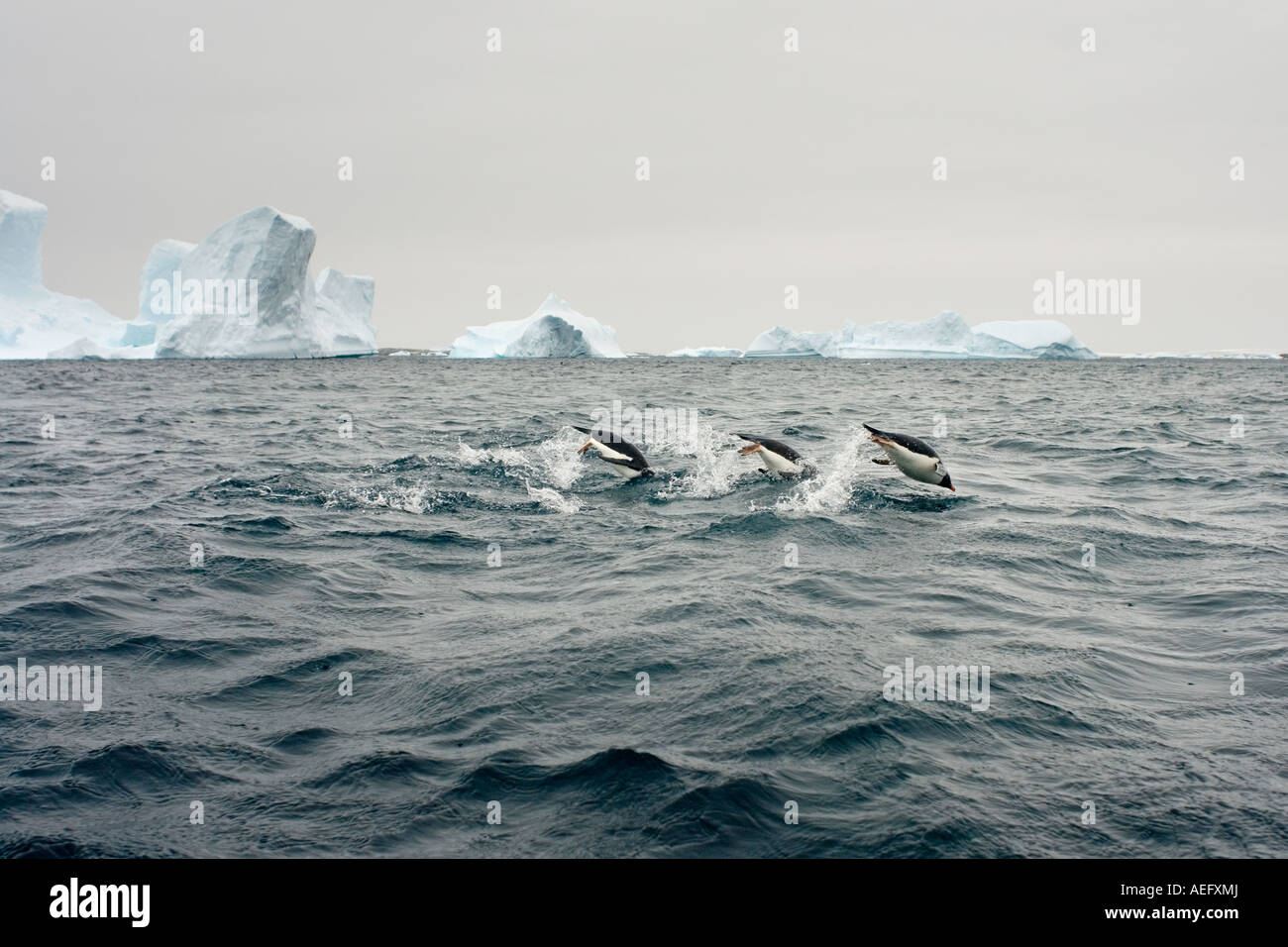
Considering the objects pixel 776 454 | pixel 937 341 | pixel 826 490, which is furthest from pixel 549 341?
pixel 826 490

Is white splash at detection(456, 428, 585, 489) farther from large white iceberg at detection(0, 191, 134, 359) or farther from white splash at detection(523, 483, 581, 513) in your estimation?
large white iceberg at detection(0, 191, 134, 359)

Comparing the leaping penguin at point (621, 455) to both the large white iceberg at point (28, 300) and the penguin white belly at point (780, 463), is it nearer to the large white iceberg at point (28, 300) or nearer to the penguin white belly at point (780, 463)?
the penguin white belly at point (780, 463)

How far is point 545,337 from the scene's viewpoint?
83.6 meters

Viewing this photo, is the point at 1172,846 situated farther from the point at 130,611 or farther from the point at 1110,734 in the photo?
the point at 130,611

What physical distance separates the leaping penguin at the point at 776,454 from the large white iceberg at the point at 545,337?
223 feet

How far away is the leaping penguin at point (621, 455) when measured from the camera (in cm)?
1439

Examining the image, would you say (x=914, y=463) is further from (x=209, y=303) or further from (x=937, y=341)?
(x=937, y=341)

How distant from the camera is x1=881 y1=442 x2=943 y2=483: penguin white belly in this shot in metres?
12.4

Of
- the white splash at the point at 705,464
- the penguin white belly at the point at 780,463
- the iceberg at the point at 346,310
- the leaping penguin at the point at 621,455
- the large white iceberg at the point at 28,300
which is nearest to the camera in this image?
the penguin white belly at the point at 780,463

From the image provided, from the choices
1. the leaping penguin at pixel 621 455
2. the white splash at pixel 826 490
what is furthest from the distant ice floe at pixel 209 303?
the white splash at pixel 826 490

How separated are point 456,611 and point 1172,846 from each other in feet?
A: 18.2

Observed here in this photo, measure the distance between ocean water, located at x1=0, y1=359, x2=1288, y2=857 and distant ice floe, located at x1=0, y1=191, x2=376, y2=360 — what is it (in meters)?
51.8

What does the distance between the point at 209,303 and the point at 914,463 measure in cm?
6413

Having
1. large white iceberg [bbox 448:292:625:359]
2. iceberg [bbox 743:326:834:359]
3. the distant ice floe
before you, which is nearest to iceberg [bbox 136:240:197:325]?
the distant ice floe
